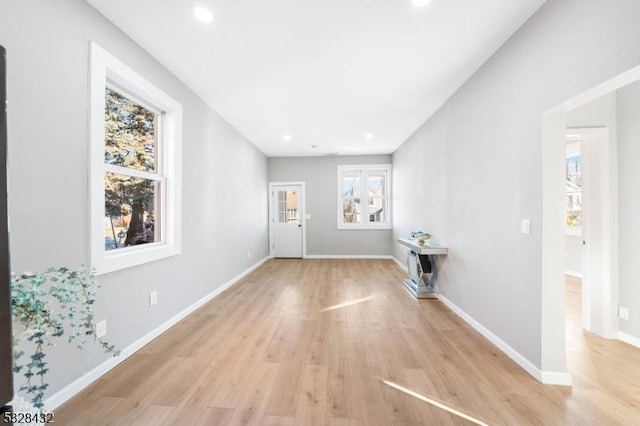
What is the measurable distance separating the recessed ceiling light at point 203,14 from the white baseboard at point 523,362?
354cm

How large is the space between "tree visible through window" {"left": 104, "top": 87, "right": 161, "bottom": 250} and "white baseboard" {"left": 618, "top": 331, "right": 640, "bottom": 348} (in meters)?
4.63

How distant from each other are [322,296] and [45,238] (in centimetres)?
294

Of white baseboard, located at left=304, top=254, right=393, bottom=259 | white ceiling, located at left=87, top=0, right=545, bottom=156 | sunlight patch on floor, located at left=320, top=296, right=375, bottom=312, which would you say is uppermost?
white ceiling, located at left=87, top=0, right=545, bottom=156

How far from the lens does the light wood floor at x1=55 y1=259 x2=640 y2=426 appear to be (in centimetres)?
153

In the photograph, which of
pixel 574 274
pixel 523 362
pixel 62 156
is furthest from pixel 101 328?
pixel 574 274

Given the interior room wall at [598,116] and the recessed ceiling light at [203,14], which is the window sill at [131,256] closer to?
the recessed ceiling light at [203,14]

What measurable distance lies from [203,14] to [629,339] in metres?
4.53

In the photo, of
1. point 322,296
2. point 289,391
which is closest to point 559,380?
point 289,391

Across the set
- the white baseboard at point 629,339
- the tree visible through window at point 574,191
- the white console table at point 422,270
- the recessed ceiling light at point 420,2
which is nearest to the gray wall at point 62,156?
→ the recessed ceiling light at point 420,2

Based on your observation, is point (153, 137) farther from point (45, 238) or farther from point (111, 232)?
point (45, 238)

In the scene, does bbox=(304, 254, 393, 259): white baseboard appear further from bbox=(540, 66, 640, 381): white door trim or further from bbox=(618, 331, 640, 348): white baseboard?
bbox=(540, 66, 640, 381): white door trim

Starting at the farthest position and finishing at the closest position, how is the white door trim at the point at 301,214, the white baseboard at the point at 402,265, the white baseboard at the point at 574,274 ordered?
the white door trim at the point at 301,214, the white baseboard at the point at 402,265, the white baseboard at the point at 574,274

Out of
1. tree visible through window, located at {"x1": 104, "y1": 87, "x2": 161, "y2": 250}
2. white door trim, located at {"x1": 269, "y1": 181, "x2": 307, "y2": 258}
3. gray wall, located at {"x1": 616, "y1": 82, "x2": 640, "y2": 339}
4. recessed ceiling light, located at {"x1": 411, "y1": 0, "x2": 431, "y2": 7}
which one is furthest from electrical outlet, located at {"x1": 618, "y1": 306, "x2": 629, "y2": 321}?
white door trim, located at {"x1": 269, "y1": 181, "x2": 307, "y2": 258}

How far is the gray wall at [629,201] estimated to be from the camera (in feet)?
7.54
